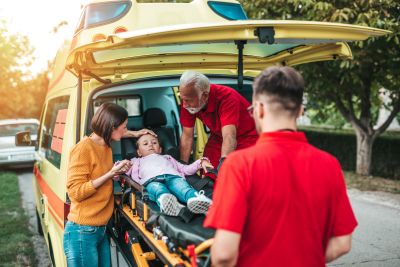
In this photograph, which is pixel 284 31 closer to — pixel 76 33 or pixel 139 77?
pixel 139 77

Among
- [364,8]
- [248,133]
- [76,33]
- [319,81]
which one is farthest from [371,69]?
[76,33]

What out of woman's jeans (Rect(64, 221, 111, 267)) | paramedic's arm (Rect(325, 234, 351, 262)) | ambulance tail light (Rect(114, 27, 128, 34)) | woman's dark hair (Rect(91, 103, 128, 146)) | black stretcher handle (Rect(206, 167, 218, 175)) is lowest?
woman's jeans (Rect(64, 221, 111, 267))

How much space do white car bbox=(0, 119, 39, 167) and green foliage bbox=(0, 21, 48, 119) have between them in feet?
35.7

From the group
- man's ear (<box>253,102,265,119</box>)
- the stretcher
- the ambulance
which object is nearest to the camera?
man's ear (<box>253,102,265,119</box>)

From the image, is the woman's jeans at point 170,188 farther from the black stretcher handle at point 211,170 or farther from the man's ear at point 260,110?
the man's ear at point 260,110

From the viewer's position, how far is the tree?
809 centimetres

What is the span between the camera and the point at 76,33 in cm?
433

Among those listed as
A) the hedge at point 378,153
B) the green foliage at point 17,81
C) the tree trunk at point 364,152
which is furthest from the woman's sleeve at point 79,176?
the green foliage at point 17,81

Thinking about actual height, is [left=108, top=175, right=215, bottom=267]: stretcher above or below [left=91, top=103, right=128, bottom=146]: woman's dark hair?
below

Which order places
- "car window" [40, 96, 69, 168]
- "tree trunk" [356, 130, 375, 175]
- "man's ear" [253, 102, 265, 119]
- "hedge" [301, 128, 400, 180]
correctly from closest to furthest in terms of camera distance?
1. "man's ear" [253, 102, 265, 119]
2. "car window" [40, 96, 69, 168]
3. "tree trunk" [356, 130, 375, 175]
4. "hedge" [301, 128, 400, 180]

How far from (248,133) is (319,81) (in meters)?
7.03

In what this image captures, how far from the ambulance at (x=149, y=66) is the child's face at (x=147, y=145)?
41 cm

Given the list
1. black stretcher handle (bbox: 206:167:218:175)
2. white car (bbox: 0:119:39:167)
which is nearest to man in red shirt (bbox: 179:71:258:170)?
black stretcher handle (bbox: 206:167:218:175)

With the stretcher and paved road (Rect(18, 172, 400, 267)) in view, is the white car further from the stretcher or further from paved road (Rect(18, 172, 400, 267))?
the stretcher
